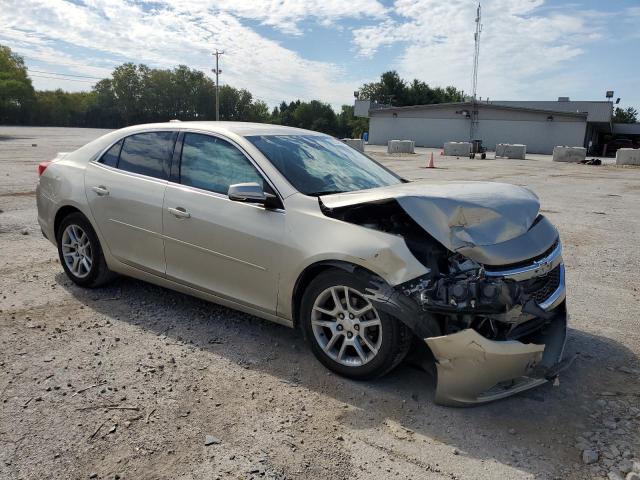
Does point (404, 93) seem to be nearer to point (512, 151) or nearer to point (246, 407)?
point (512, 151)

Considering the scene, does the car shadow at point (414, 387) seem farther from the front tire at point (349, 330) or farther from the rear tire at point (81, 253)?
the rear tire at point (81, 253)

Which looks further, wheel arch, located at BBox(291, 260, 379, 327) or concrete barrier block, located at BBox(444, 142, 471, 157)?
concrete barrier block, located at BBox(444, 142, 471, 157)

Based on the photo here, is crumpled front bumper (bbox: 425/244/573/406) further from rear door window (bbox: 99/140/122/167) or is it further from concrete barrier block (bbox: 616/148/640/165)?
concrete barrier block (bbox: 616/148/640/165)

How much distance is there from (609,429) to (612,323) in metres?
1.88

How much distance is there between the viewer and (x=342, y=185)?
160 inches

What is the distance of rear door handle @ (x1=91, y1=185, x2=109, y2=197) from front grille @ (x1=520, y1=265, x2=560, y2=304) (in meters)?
3.58

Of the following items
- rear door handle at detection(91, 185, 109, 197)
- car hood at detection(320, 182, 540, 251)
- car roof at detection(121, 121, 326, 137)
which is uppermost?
car roof at detection(121, 121, 326, 137)

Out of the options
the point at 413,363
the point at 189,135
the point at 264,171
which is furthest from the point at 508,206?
the point at 189,135

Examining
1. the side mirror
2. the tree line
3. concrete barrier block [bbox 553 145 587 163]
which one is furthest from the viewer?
the tree line

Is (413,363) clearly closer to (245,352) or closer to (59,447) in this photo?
(245,352)

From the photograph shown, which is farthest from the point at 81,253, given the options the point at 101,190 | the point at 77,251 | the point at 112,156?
the point at 112,156

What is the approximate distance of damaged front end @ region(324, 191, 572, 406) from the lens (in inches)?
115

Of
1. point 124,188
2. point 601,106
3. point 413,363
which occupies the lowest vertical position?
point 413,363

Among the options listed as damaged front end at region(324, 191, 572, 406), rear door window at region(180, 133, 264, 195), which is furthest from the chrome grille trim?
rear door window at region(180, 133, 264, 195)
